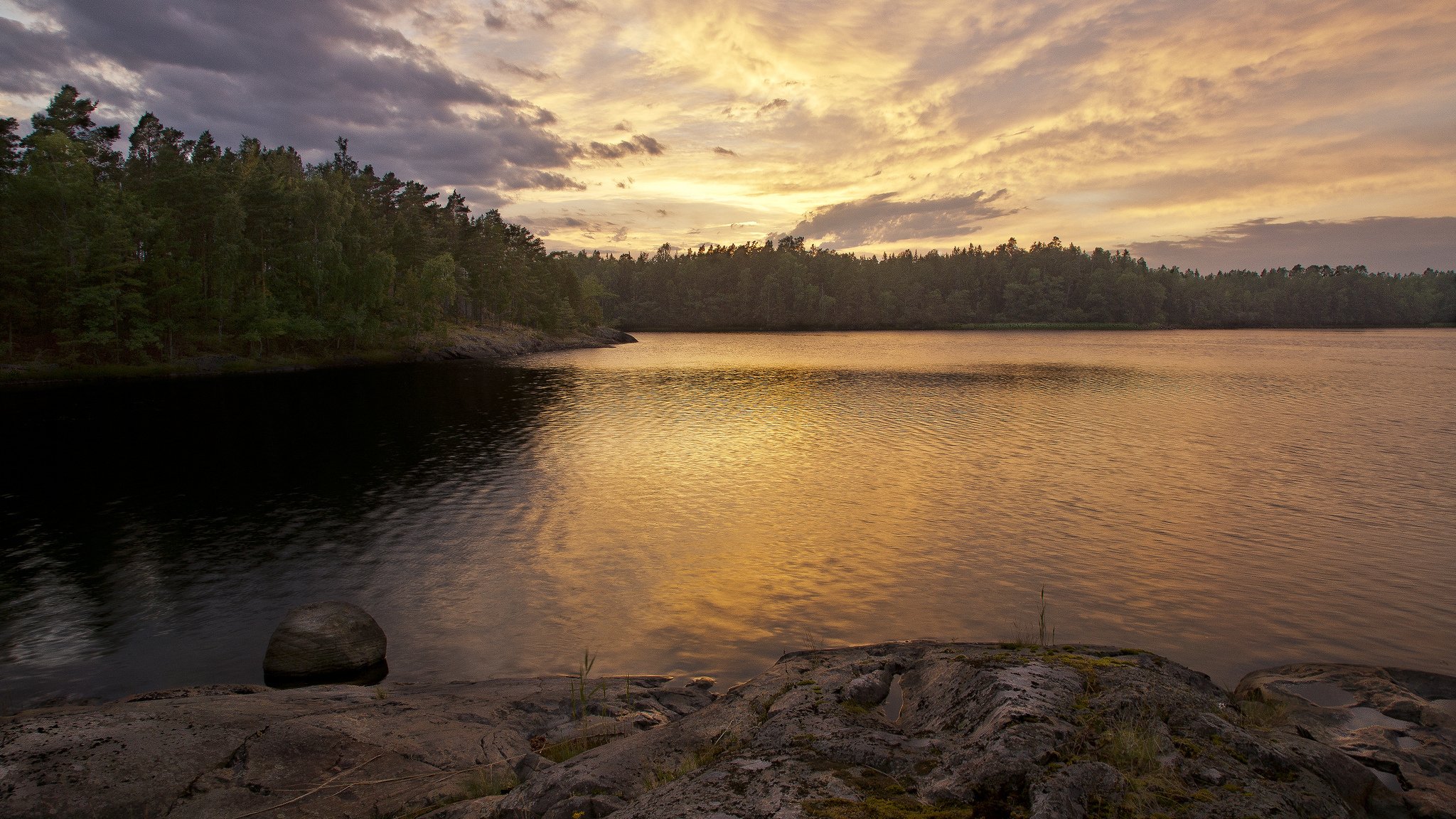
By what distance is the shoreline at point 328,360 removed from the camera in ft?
223

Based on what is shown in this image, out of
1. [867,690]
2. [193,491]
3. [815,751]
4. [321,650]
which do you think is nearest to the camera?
[815,751]

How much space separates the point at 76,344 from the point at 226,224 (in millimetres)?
19822

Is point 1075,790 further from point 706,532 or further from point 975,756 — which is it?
point 706,532

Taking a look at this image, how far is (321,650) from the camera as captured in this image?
14.8 m

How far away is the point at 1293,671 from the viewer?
1355 cm

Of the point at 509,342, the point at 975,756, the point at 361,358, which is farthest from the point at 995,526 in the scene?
the point at 509,342

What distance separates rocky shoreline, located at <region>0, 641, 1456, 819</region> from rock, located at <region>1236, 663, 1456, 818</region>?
0.14ft

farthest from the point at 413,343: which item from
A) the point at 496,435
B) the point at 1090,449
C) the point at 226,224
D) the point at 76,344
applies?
the point at 1090,449

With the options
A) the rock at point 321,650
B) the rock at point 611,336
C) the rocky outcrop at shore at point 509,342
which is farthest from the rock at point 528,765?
the rock at point 611,336

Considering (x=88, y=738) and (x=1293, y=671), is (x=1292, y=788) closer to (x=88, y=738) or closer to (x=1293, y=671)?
(x=1293, y=671)

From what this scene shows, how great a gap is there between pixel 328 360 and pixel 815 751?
101985 mm

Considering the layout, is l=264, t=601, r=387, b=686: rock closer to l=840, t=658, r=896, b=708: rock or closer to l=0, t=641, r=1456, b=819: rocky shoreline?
l=0, t=641, r=1456, b=819: rocky shoreline

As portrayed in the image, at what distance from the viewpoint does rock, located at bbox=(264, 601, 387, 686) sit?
1464 cm

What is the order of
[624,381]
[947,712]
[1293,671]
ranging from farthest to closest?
[624,381], [1293,671], [947,712]
